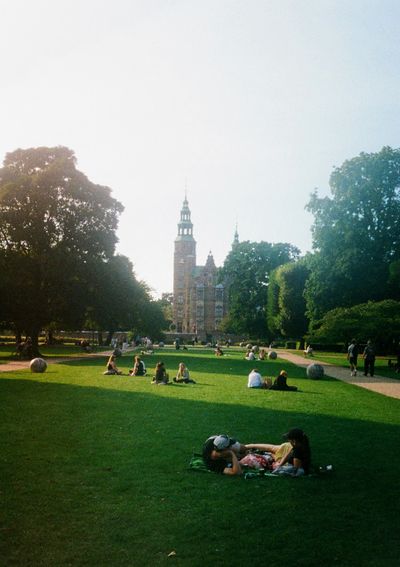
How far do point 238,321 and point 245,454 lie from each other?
90.2m

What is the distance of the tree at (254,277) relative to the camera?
98.7m

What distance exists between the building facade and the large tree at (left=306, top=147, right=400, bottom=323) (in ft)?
286

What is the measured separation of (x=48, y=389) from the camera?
22.0 meters

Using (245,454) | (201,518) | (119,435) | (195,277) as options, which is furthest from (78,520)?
(195,277)

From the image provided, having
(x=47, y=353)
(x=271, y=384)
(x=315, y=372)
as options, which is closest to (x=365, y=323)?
(x=315, y=372)

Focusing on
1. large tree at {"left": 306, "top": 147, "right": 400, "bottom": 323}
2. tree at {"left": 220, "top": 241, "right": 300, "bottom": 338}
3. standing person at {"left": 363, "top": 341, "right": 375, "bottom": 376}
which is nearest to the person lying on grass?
standing person at {"left": 363, "top": 341, "right": 375, "bottom": 376}

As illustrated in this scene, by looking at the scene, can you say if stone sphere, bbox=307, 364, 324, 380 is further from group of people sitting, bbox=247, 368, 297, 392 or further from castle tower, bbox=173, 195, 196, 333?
castle tower, bbox=173, 195, 196, 333

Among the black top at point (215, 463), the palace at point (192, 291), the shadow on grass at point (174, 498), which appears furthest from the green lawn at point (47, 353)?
the palace at point (192, 291)

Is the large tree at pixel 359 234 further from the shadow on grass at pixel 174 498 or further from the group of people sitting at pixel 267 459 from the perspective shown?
the group of people sitting at pixel 267 459

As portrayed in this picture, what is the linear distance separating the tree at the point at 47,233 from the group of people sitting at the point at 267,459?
33413 mm

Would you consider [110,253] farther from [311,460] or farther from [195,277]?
[195,277]

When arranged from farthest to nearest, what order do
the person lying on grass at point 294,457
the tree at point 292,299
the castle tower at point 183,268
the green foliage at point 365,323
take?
the castle tower at point 183,268 → the tree at point 292,299 → the green foliage at point 365,323 → the person lying on grass at point 294,457

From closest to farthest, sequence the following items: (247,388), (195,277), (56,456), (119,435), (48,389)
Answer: (56,456) → (119,435) → (48,389) → (247,388) → (195,277)

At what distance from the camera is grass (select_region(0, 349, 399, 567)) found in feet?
20.9
